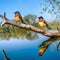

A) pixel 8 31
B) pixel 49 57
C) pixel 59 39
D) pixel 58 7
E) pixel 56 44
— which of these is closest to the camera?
pixel 49 57

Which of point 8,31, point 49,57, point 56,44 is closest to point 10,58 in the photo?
point 49,57

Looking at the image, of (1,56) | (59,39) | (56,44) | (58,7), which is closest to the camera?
(1,56)

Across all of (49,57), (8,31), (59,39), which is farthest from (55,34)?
(8,31)

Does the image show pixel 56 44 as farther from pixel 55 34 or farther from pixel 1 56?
pixel 1 56

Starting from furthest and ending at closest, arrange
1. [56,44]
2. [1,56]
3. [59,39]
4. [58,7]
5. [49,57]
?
1. [58,7]
2. [59,39]
3. [56,44]
4. [1,56]
5. [49,57]

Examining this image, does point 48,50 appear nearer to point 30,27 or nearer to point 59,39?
point 30,27

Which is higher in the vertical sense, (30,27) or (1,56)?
(30,27)

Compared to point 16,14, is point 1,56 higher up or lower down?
lower down

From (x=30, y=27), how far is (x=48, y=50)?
741 millimetres

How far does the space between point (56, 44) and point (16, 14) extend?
1743 mm

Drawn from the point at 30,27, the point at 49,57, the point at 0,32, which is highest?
the point at 30,27

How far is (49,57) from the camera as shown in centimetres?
568

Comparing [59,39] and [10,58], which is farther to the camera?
[59,39]

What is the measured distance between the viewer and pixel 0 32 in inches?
709
